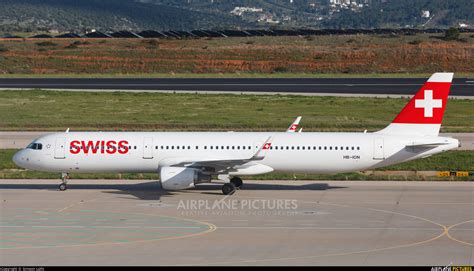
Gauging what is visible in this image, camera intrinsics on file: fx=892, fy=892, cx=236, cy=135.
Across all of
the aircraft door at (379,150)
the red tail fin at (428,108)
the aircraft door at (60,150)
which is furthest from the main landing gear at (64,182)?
the red tail fin at (428,108)

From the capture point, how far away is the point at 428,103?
46.2 m

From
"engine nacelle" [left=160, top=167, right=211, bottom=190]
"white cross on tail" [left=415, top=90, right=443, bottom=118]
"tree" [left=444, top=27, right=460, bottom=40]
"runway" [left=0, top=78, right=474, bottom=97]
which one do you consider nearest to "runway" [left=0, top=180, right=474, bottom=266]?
"engine nacelle" [left=160, top=167, right=211, bottom=190]

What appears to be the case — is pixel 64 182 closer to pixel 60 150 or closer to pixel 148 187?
pixel 60 150

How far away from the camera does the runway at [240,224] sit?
32125mm

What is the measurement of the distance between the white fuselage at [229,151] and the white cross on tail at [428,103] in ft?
4.25

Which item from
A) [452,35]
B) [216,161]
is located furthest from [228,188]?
[452,35]

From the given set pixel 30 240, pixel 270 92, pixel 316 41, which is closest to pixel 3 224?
pixel 30 240

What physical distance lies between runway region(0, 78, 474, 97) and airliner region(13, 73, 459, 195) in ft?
164

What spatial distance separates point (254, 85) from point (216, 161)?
209ft

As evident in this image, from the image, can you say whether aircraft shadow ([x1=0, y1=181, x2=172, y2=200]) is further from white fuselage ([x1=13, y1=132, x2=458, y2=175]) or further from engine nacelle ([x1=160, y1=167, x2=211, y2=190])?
engine nacelle ([x1=160, y1=167, x2=211, y2=190])

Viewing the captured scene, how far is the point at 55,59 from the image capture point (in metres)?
141

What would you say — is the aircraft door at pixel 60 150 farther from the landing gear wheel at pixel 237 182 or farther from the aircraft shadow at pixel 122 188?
the landing gear wheel at pixel 237 182

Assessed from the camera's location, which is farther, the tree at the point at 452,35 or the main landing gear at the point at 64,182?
the tree at the point at 452,35

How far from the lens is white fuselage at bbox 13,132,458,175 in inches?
1816
